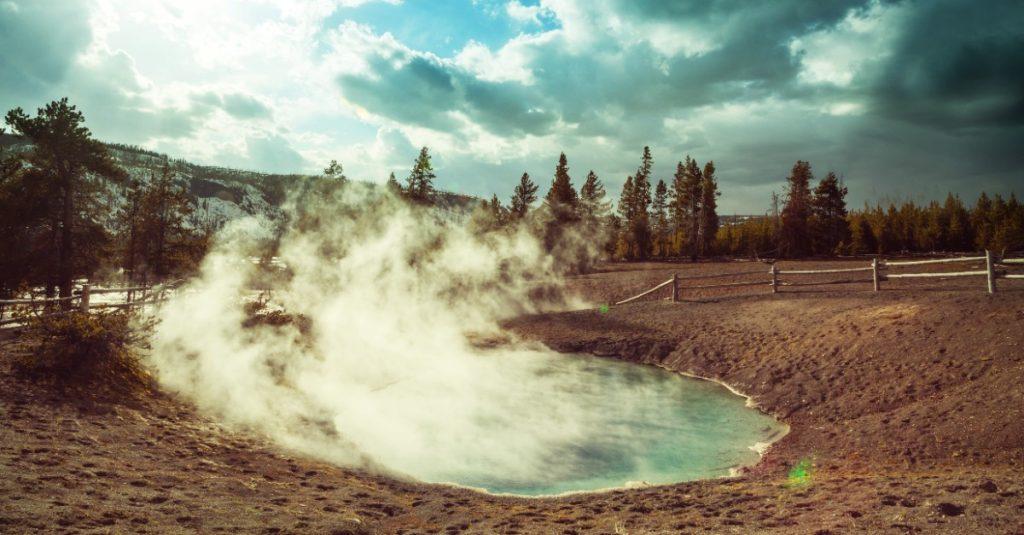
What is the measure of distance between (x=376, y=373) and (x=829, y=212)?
58.0m

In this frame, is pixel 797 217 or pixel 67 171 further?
pixel 797 217

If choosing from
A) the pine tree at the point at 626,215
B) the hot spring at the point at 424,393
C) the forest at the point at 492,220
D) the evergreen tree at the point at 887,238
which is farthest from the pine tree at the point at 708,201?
the hot spring at the point at 424,393

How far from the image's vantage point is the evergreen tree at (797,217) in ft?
183

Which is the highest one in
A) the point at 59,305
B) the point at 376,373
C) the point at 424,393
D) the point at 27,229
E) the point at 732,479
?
the point at 27,229

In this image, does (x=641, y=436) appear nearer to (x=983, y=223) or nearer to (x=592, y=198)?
(x=592, y=198)

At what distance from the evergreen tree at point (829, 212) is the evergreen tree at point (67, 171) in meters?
62.5

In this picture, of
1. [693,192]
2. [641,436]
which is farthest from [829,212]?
[641,436]

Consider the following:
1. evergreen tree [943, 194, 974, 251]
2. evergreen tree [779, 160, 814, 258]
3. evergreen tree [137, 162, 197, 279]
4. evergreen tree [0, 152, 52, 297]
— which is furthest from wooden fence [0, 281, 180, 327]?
evergreen tree [943, 194, 974, 251]

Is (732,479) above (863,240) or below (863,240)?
below

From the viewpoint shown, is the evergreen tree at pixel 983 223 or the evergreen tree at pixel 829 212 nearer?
the evergreen tree at pixel 829 212

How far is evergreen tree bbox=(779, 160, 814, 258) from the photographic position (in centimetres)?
5581

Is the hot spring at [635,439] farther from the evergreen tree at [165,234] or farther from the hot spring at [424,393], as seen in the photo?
the evergreen tree at [165,234]

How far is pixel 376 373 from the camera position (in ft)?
53.8

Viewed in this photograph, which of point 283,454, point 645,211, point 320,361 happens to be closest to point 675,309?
point 320,361
